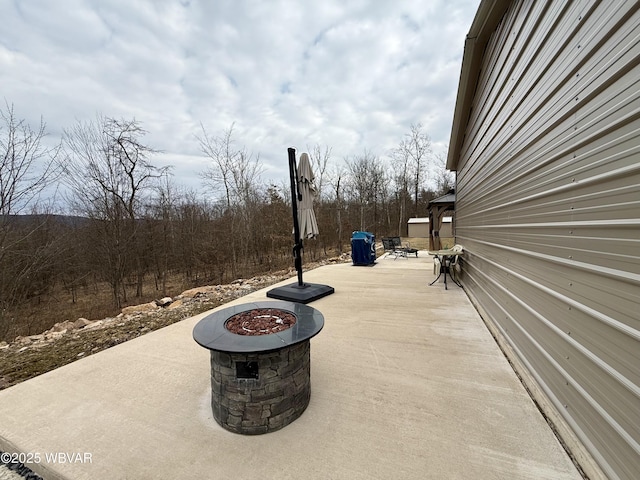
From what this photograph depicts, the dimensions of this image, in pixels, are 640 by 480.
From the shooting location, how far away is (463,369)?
7.86 ft

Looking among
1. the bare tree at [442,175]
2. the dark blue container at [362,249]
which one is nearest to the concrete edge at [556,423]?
the dark blue container at [362,249]

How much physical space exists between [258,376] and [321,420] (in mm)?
586

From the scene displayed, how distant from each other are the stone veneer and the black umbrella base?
2.76 meters

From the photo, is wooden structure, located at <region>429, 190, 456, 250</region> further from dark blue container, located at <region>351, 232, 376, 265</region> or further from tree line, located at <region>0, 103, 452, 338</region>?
tree line, located at <region>0, 103, 452, 338</region>

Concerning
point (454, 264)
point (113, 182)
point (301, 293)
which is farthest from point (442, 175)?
point (113, 182)

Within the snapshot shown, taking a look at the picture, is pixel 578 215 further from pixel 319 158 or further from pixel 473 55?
pixel 319 158

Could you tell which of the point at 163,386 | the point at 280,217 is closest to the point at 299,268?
the point at 163,386

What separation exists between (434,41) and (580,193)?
23.9ft

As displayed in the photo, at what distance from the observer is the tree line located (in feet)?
14.6

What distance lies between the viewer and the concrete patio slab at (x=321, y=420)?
1.45m

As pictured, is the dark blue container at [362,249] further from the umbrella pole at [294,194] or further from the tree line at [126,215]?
the tree line at [126,215]

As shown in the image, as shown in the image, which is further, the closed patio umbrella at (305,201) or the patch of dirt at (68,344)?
the closed patio umbrella at (305,201)

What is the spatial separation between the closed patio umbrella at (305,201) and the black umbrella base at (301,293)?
3.43ft

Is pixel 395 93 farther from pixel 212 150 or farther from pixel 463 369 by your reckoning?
pixel 463 369
